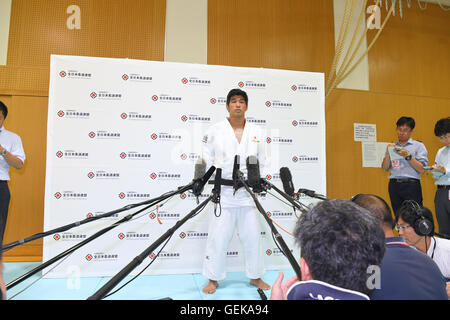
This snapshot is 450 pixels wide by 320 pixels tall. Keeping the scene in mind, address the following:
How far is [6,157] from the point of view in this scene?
2684 mm

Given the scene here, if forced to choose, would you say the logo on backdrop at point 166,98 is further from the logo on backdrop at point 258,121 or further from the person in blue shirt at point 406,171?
the person in blue shirt at point 406,171

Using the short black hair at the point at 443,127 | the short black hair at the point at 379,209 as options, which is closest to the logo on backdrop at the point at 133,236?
the short black hair at the point at 379,209

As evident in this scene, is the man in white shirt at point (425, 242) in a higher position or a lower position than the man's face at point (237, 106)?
lower

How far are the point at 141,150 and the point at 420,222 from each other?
269cm

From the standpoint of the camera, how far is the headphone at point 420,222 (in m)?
1.48

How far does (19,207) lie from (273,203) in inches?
136

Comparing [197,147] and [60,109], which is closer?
[60,109]

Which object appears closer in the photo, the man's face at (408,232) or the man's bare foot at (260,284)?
the man's face at (408,232)

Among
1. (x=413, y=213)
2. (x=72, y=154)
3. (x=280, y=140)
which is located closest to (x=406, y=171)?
(x=280, y=140)

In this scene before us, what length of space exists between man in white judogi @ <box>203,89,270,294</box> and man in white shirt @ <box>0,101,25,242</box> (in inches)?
77.3
